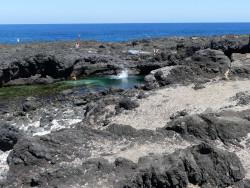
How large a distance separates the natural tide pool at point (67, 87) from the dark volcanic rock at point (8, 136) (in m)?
15.1

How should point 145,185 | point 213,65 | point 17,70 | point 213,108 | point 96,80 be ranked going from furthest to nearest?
1. point 96,80
2. point 17,70
3. point 213,65
4. point 213,108
5. point 145,185

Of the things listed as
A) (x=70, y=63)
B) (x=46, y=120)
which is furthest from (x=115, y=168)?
(x=70, y=63)

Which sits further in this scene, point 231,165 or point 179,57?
point 179,57

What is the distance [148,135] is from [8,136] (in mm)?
8827

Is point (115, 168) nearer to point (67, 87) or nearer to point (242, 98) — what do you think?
point (242, 98)

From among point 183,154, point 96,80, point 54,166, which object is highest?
point 183,154

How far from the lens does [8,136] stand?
18000mm

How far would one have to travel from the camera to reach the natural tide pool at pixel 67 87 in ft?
113

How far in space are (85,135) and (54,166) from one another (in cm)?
306

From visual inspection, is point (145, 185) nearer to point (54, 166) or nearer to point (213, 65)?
point (54, 166)

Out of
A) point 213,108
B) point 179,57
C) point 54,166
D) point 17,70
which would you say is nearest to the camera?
point 54,166

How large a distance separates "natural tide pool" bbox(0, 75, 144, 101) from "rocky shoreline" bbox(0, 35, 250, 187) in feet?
9.79

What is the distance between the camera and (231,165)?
39.4 feet

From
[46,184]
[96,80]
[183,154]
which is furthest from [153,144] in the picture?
[96,80]
